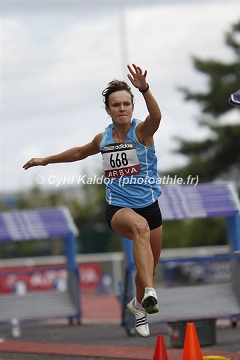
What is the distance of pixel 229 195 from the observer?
645 inches

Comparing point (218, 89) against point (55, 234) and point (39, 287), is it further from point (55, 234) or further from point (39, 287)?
point (55, 234)

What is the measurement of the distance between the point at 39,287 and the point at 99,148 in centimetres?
2365

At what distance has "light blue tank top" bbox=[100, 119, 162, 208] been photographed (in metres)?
8.65

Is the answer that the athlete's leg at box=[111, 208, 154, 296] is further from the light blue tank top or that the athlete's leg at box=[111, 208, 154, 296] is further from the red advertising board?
the red advertising board

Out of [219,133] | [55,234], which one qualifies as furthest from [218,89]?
[55,234]

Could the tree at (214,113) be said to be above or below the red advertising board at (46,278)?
above

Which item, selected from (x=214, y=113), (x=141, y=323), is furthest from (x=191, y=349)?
(x=214, y=113)

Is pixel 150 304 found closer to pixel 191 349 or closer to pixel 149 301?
pixel 149 301

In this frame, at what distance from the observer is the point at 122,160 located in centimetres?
865

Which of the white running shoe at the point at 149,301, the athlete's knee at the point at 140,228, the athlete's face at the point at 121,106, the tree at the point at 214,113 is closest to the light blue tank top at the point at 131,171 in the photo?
the athlete's face at the point at 121,106

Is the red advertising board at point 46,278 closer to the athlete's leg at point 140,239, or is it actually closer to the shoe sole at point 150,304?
the athlete's leg at point 140,239

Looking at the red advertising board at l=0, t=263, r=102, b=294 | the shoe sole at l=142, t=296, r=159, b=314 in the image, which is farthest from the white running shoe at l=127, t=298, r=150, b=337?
the red advertising board at l=0, t=263, r=102, b=294

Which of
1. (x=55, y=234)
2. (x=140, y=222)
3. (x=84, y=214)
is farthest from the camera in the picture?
(x=84, y=214)

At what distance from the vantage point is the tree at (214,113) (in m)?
43.7
